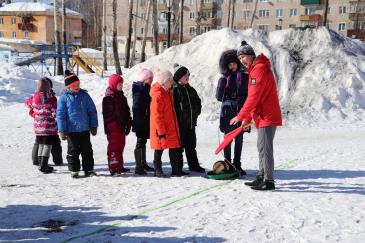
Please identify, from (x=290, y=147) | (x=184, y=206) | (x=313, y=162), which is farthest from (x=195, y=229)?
(x=290, y=147)

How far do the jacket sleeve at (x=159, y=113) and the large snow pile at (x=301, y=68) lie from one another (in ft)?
22.4

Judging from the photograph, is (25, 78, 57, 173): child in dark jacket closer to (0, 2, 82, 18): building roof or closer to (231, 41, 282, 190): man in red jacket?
(231, 41, 282, 190): man in red jacket

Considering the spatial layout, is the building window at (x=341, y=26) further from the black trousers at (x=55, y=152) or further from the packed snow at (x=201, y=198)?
the black trousers at (x=55, y=152)

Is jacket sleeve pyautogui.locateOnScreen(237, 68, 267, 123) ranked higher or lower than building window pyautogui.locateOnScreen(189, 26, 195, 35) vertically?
lower

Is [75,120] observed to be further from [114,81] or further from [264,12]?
[264,12]

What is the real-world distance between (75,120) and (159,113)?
1.32 m

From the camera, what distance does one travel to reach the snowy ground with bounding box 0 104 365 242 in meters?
4.12

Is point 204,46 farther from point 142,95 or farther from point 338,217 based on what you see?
point 338,217

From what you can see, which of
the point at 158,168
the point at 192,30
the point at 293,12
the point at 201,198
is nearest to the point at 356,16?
the point at 293,12

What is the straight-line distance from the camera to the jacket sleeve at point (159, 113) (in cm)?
628

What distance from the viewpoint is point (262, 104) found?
17.8ft

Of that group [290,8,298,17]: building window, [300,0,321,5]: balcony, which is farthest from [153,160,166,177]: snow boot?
[290,8,298,17]: building window

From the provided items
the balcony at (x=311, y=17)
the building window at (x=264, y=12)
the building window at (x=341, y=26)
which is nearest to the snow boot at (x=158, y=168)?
the balcony at (x=311, y=17)

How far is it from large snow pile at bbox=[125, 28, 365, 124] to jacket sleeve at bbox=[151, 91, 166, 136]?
6.83 m
